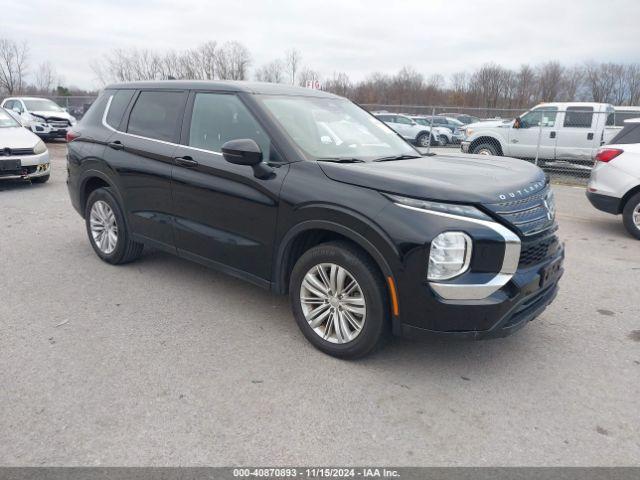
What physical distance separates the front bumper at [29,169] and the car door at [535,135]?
11893 mm

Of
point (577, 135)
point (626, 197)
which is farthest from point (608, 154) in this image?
point (577, 135)

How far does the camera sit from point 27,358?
327 centimetres

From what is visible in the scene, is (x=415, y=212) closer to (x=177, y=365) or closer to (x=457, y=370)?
(x=457, y=370)

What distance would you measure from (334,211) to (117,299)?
2.31 m

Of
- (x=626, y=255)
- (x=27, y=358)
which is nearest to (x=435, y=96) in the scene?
(x=626, y=255)

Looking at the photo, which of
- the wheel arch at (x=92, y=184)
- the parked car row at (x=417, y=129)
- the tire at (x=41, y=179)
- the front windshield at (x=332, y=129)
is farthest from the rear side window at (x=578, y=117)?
the tire at (x=41, y=179)

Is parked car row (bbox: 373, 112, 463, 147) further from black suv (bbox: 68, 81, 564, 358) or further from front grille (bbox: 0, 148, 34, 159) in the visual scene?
black suv (bbox: 68, 81, 564, 358)

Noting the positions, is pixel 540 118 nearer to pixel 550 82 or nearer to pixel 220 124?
pixel 220 124

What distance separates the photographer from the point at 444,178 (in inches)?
125

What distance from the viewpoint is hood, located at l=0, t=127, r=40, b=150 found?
9.09 metres

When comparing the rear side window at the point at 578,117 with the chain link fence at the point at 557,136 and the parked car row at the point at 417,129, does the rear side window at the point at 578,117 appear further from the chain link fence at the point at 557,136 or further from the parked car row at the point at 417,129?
the parked car row at the point at 417,129

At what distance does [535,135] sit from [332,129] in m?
11.7

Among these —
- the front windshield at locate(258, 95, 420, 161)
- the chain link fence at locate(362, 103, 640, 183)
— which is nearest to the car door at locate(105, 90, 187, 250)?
the front windshield at locate(258, 95, 420, 161)

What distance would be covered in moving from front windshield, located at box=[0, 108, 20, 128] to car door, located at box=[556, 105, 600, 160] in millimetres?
13414
